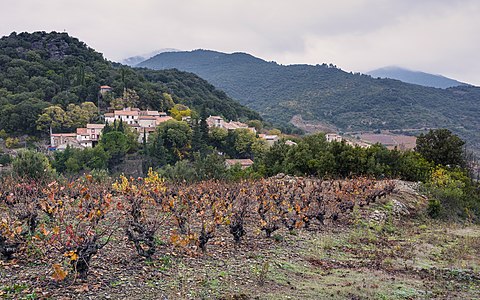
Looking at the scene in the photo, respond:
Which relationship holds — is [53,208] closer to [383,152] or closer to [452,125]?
[383,152]

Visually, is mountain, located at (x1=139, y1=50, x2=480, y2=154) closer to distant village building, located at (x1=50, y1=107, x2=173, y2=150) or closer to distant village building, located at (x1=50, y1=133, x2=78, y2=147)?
distant village building, located at (x1=50, y1=107, x2=173, y2=150)

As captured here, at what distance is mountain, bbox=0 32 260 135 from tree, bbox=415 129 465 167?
120 ft

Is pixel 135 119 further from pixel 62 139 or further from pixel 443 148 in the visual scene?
pixel 443 148

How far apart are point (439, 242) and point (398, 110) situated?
8734 cm

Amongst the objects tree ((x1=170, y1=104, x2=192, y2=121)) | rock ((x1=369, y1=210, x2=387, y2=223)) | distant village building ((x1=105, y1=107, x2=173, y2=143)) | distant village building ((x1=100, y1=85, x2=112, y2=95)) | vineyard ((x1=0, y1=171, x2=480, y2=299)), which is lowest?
rock ((x1=369, y1=210, x2=387, y2=223))

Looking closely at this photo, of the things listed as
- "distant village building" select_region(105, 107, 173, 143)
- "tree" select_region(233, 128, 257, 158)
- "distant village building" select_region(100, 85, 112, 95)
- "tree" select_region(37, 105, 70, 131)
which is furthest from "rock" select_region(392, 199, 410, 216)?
"distant village building" select_region(100, 85, 112, 95)

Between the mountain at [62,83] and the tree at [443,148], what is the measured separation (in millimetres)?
36550

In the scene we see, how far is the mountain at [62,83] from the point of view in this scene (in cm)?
5116

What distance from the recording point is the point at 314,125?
89.4 metres

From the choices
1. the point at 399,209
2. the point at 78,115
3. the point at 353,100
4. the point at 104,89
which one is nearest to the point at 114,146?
the point at 78,115

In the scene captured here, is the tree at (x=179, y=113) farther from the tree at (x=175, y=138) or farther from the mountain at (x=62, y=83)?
the tree at (x=175, y=138)

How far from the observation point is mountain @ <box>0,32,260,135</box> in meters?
51.2

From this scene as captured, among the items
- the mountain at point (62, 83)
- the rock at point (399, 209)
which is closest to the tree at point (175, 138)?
the mountain at point (62, 83)

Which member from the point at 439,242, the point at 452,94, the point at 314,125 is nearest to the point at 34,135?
the point at 439,242
